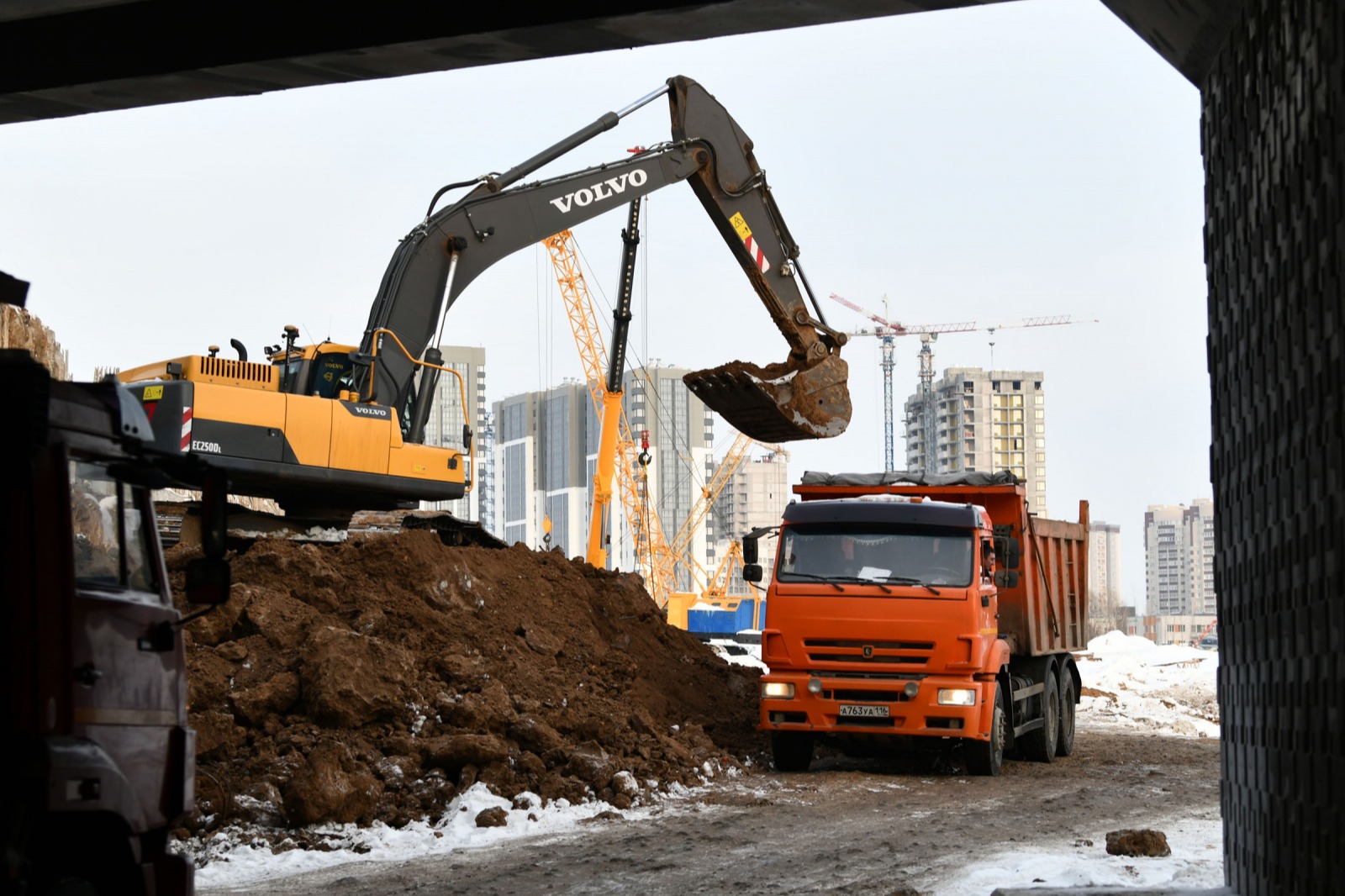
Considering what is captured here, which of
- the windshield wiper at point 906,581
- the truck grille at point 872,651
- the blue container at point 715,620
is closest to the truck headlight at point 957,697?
Answer: the truck grille at point 872,651

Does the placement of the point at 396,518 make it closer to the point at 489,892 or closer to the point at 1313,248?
the point at 489,892

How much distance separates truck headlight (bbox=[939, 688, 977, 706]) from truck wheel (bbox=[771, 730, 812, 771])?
5.24 feet

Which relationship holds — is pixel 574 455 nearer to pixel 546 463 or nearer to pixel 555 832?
pixel 546 463

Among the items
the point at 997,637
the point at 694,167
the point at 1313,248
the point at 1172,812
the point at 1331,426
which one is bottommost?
the point at 1172,812

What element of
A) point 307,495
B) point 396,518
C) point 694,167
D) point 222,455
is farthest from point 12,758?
point 694,167

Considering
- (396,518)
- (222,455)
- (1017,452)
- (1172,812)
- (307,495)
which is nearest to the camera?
(1172,812)

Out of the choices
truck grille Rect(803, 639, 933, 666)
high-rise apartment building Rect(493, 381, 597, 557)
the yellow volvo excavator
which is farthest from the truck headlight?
high-rise apartment building Rect(493, 381, 597, 557)

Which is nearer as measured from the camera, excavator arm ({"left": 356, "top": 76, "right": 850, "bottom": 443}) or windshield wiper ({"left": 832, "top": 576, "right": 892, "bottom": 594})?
windshield wiper ({"left": 832, "top": 576, "right": 892, "bottom": 594})

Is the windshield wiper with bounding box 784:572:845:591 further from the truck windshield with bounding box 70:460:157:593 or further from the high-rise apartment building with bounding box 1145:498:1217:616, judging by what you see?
the high-rise apartment building with bounding box 1145:498:1217:616

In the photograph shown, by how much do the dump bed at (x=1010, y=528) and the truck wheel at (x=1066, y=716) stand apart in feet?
1.94

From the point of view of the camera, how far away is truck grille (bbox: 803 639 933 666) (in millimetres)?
15555

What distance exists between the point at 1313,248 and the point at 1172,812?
955 cm

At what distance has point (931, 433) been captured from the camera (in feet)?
400

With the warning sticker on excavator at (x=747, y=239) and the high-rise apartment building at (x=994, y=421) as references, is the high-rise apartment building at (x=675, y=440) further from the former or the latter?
the warning sticker on excavator at (x=747, y=239)
